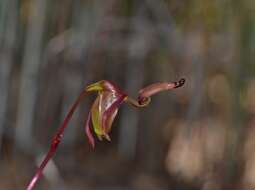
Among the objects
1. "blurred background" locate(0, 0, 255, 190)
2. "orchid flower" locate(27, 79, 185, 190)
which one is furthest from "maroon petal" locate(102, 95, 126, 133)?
"blurred background" locate(0, 0, 255, 190)

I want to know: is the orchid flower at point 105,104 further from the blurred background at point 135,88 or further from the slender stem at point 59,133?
the blurred background at point 135,88

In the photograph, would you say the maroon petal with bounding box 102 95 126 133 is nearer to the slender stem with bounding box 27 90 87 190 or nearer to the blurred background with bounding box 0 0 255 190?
the slender stem with bounding box 27 90 87 190

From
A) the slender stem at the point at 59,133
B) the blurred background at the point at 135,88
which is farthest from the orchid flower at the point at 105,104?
the blurred background at the point at 135,88

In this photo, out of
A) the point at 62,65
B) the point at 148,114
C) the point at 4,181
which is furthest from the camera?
the point at 148,114

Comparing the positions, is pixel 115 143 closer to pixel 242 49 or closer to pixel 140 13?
pixel 140 13

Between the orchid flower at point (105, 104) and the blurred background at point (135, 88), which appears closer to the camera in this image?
the orchid flower at point (105, 104)

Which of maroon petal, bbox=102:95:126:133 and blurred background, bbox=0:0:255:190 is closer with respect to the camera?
maroon petal, bbox=102:95:126:133

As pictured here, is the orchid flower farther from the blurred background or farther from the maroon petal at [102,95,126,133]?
the blurred background

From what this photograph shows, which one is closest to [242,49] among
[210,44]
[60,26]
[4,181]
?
[210,44]

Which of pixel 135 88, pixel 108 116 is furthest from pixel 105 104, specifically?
pixel 135 88
